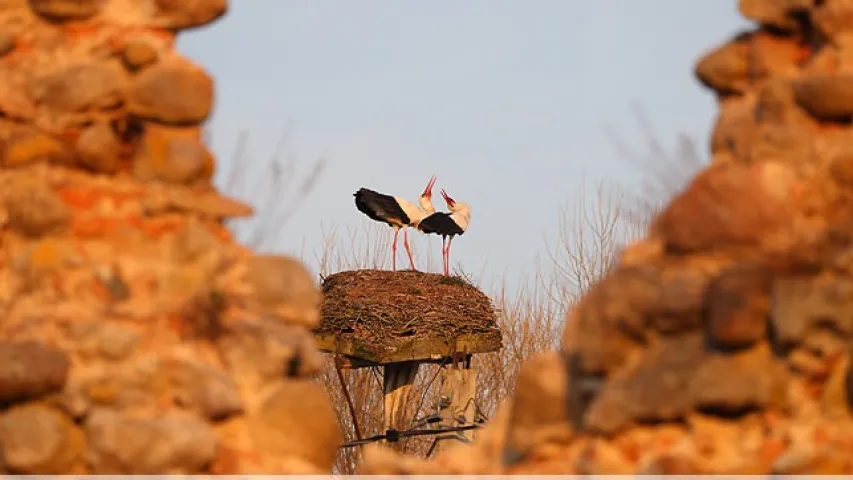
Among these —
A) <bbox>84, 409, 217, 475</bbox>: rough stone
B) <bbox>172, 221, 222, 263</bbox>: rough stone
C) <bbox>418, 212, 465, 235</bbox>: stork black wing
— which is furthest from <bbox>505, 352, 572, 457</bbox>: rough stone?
<bbox>418, 212, 465, 235</bbox>: stork black wing

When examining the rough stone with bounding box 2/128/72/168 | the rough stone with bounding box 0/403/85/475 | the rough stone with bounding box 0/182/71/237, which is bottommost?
the rough stone with bounding box 0/403/85/475

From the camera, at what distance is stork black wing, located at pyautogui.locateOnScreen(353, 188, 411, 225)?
1196cm

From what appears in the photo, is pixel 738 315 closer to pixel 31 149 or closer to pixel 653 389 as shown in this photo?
pixel 653 389

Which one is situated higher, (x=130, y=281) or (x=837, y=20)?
(x=837, y=20)

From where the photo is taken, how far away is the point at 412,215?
12203 mm

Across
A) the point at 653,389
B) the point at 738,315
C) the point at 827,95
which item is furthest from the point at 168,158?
the point at 827,95

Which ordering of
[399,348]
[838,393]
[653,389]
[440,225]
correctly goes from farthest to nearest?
[440,225], [399,348], [653,389], [838,393]

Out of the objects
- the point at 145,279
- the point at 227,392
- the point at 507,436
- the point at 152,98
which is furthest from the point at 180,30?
the point at 507,436

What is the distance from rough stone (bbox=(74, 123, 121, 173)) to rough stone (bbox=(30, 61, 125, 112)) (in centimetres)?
7

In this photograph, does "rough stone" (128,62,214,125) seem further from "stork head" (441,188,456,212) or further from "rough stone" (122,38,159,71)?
"stork head" (441,188,456,212)

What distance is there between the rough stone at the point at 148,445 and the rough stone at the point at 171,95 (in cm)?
83

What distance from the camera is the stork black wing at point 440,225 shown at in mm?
12498

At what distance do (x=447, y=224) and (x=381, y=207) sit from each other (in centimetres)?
87

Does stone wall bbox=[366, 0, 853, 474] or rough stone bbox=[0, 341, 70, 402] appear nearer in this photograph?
stone wall bbox=[366, 0, 853, 474]
